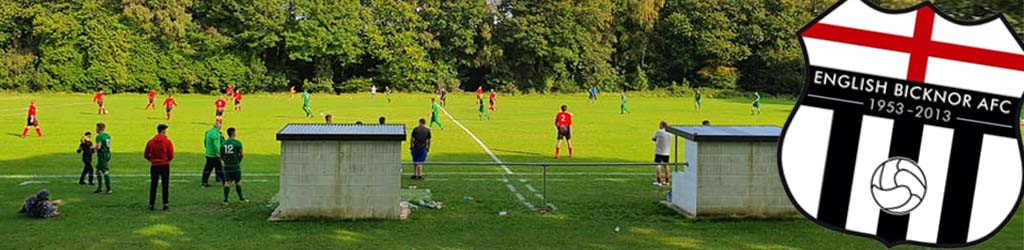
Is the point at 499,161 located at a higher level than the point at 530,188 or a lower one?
higher

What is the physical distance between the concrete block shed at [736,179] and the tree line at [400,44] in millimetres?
63678

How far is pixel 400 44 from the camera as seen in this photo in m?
80.5

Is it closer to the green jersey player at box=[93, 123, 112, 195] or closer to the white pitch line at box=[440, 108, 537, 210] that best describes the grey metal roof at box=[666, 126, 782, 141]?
the white pitch line at box=[440, 108, 537, 210]

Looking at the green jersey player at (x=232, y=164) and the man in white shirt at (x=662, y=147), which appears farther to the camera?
the man in white shirt at (x=662, y=147)

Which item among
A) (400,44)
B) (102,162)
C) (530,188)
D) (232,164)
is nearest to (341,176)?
(232,164)

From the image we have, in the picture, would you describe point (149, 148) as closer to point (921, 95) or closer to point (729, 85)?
point (921, 95)

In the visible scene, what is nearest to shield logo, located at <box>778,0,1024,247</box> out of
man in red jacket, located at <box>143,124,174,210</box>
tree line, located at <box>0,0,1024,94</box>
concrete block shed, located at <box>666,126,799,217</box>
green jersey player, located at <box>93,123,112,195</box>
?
concrete block shed, located at <box>666,126,799,217</box>

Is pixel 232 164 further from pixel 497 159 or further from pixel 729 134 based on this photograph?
pixel 497 159

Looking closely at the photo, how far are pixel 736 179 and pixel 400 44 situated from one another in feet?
230

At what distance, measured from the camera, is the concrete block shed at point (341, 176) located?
12.0m

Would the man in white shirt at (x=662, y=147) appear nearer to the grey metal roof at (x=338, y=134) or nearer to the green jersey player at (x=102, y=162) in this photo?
the grey metal roof at (x=338, y=134)

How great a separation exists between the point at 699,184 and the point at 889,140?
7974mm

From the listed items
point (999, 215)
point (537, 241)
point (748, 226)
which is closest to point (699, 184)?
point (748, 226)

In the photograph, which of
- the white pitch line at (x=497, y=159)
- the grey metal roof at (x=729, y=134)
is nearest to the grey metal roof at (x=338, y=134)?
the white pitch line at (x=497, y=159)
